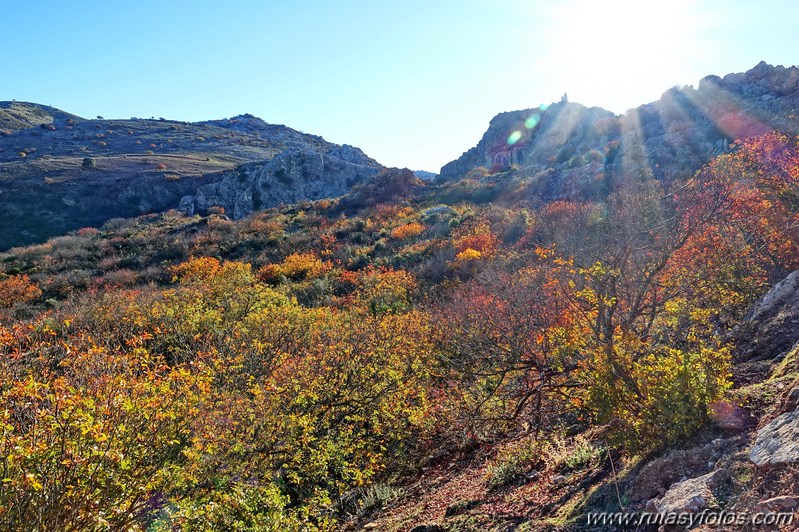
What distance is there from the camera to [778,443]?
315cm

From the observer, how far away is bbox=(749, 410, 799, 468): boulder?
299cm

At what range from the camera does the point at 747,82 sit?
121 ft

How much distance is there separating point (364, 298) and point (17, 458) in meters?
16.8

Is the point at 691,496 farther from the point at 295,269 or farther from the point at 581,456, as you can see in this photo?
the point at 295,269

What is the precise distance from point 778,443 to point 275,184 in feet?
195

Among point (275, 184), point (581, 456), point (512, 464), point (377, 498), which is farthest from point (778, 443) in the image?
point (275, 184)

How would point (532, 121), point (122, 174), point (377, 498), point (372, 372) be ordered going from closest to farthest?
point (377, 498) → point (372, 372) → point (122, 174) → point (532, 121)

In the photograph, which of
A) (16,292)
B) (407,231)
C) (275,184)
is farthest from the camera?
(275,184)

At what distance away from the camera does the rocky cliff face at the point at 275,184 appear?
55.2 meters

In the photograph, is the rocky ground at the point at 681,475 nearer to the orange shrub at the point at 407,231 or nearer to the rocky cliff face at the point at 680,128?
the rocky cliff face at the point at 680,128

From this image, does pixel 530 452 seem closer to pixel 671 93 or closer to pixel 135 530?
pixel 135 530

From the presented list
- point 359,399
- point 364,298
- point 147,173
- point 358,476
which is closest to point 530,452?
point 358,476

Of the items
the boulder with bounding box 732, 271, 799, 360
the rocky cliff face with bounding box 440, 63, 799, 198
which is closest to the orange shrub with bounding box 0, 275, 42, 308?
the boulder with bounding box 732, 271, 799, 360

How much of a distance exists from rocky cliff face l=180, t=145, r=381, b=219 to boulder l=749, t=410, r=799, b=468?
177ft
